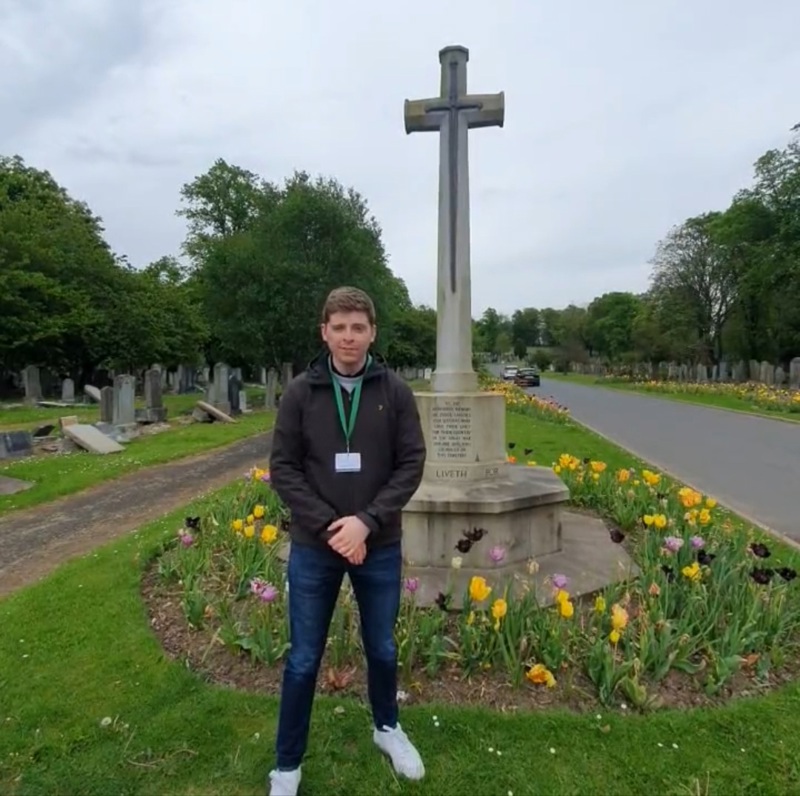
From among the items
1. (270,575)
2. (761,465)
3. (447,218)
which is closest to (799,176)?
(761,465)

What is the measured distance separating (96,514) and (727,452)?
37.7 feet

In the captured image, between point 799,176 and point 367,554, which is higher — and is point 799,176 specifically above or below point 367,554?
above

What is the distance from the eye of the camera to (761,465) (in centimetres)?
1065

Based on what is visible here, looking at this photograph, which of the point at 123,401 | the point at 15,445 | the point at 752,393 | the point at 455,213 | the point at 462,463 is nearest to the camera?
the point at 462,463

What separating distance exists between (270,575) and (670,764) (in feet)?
8.89

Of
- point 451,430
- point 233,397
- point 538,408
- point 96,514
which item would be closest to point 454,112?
point 451,430

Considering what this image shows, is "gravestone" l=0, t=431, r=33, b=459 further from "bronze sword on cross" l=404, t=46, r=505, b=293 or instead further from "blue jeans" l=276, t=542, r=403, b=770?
"blue jeans" l=276, t=542, r=403, b=770

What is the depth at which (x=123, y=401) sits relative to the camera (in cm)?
1573

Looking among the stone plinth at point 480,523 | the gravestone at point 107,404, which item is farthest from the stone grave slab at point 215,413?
the stone plinth at point 480,523

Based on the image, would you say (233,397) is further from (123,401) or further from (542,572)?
(542,572)

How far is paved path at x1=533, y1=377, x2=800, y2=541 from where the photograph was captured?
786cm

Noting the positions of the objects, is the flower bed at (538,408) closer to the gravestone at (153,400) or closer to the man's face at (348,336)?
the gravestone at (153,400)

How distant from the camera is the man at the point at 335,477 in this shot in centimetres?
236

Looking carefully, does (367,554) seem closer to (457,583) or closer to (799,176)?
(457,583)
